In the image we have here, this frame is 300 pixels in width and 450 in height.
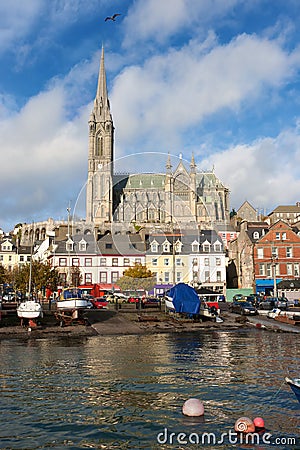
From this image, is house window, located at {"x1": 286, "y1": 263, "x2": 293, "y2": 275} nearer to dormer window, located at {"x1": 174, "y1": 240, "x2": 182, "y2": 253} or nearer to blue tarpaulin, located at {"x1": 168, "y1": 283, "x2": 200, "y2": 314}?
dormer window, located at {"x1": 174, "y1": 240, "x2": 182, "y2": 253}

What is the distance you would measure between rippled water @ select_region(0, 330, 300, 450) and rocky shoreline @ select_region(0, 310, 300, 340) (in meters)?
7.13

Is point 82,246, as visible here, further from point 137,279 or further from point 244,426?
point 244,426

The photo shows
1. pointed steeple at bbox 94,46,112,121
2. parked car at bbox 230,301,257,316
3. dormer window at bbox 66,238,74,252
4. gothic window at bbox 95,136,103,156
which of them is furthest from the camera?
pointed steeple at bbox 94,46,112,121

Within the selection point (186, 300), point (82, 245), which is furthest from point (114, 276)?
point (186, 300)

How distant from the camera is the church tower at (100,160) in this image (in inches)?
6255

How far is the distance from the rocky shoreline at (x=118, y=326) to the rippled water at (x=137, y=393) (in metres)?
7.13

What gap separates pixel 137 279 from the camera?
72.0 metres

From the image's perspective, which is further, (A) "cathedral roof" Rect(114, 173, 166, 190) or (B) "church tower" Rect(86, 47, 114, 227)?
(A) "cathedral roof" Rect(114, 173, 166, 190)

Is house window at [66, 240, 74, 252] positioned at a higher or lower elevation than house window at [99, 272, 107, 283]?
higher

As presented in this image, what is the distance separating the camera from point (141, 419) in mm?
12930

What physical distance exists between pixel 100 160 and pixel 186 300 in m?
133

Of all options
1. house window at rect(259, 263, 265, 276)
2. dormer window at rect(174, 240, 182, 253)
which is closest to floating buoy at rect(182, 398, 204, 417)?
house window at rect(259, 263, 265, 276)

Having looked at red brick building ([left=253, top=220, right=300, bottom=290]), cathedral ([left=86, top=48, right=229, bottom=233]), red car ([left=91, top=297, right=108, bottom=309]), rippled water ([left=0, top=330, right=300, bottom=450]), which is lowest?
rippled water ([left=0, top=330, right=300, bottom=450])

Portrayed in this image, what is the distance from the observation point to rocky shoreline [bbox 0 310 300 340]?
34.8 m
